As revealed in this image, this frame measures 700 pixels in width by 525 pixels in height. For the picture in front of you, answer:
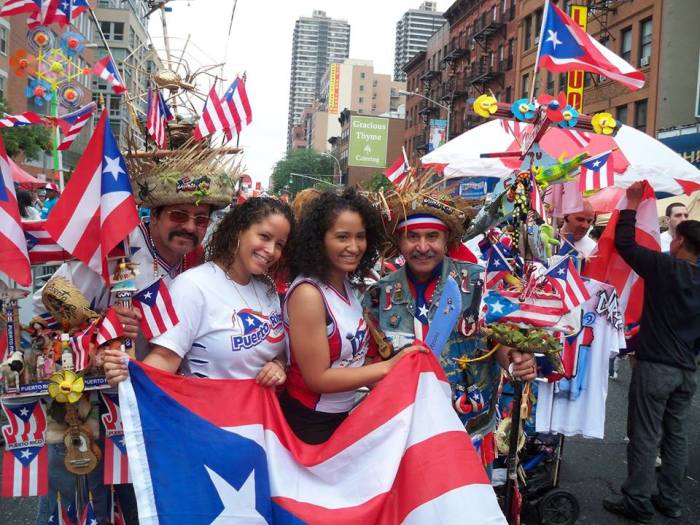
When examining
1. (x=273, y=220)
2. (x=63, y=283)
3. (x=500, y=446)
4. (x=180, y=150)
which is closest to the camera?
(x=63, y=283)

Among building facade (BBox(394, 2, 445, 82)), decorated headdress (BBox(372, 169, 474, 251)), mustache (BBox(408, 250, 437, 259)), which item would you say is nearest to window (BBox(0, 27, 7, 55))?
decorated headdress (BBox(372, 169, 474, 251))

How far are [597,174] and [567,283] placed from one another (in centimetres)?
206

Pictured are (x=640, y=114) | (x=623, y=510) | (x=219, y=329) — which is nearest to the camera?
(x=219, y=329)

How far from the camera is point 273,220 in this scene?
3037 millimetres

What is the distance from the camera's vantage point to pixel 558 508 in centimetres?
443

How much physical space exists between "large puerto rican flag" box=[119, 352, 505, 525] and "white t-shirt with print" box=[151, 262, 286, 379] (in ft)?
0.33

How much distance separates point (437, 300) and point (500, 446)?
56.4 inches

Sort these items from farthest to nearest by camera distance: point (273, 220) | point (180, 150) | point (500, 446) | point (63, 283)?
point (500, 446)
point (180, 150)
point (273, 220)
point (63, 283)

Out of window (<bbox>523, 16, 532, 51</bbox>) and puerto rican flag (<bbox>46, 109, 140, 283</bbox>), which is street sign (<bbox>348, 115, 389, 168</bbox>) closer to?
window (<bbox>523, 16, 532, 51</bbox>)

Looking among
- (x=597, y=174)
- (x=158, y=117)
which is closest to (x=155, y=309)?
(x=158, y=117)

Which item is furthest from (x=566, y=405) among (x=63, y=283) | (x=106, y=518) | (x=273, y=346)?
(x=63, y=283)

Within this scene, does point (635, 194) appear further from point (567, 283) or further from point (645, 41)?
point (645, 41)

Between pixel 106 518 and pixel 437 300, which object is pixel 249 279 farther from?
pixel 106 518

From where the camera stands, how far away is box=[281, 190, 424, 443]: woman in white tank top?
2838 mm
